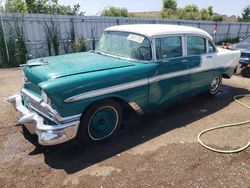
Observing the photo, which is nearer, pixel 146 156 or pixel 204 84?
pixel 146 156

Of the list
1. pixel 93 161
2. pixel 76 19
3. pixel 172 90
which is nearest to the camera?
pixel 93 161

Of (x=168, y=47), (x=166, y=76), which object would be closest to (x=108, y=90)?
Answer: (x=166, y=76)

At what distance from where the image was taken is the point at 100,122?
4.17 m

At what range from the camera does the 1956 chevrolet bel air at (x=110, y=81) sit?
3586 millimetres

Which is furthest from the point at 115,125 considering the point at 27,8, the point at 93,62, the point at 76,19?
the point at 27,8

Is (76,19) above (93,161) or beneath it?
above

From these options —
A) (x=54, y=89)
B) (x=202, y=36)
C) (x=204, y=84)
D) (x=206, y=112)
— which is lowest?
(x=206, y=112)

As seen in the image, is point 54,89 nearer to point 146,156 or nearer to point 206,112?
point 146,156

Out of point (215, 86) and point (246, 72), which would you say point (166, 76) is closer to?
point (215, 86)

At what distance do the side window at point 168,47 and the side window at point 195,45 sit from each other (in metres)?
0.30

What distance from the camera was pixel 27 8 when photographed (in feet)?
50.0

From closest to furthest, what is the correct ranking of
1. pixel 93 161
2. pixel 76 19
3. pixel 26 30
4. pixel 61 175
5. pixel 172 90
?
pixel 61 175, pixel 93 161, pixel 172 90, pixel 26 30, pixel 76 19

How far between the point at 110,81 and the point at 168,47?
156 cm

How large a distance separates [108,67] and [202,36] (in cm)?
267
